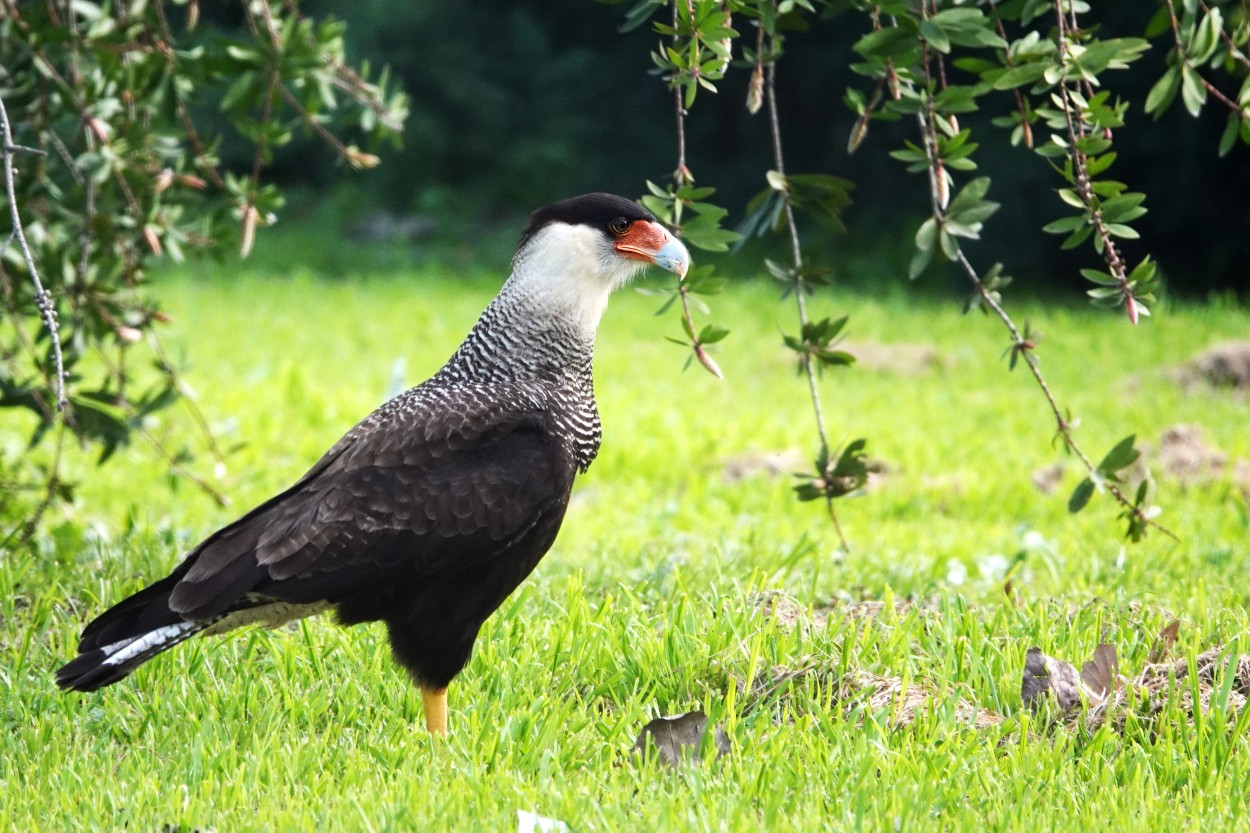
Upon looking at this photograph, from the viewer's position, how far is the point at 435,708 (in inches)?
125

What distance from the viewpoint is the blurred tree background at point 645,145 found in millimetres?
11711

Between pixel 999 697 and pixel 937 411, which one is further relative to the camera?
pixel 937 411

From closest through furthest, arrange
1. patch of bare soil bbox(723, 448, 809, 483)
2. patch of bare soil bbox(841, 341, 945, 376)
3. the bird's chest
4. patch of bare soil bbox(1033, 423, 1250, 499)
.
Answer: the bird's chest → patch of bare soil bbox(1033, 423, 1250, 499) → patch of bare soil bbox(723, 448, 809, 483) → patch of bare soil bbox(841, 341, 945, 376)

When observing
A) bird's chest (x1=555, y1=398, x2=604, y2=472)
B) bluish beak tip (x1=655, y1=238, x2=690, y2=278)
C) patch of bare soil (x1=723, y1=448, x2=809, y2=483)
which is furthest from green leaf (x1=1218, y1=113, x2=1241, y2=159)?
patch of bare soil (x1=723, y1=448, x2=809, y2=483)

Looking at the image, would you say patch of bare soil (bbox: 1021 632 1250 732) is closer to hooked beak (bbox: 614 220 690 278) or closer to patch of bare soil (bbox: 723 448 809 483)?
hooked beak (bbox: 614 220 690 278)

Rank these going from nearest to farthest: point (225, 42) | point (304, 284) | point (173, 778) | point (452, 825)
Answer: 1. point (452, 825)
2. point (173, 778)
3. point (225, 42)
4. point (304, 284)

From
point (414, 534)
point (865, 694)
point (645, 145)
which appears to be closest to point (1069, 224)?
point (865, 694)

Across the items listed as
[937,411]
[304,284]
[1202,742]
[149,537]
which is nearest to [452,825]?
[1202,742]

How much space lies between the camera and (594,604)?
3.97m

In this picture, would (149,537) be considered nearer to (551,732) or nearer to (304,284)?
(551,732)

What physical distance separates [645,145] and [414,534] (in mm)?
13055

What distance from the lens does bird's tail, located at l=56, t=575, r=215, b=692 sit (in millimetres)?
2979

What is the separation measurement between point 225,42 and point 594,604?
219cm

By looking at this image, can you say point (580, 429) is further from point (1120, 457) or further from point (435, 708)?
point (1120, 457)
